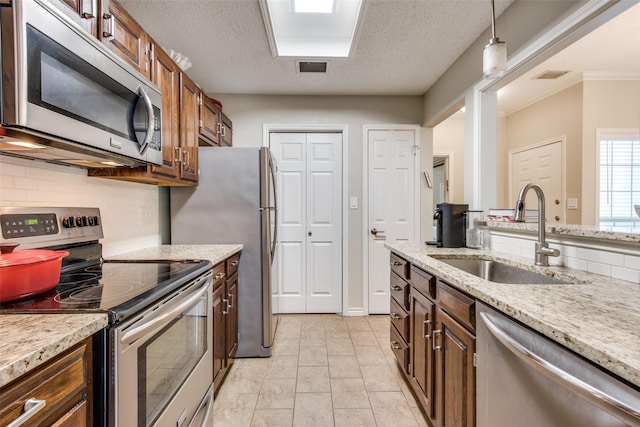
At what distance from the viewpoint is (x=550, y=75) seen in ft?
11.0

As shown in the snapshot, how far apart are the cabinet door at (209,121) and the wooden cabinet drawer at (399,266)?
1.78 meters

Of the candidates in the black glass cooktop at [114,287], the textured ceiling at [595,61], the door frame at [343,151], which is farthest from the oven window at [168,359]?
the textured ceiling at [595,61]

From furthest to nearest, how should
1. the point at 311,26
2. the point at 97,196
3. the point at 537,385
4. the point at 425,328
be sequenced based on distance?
the point at 311,26, the point at 97,196, the point at 425,328, the point at 537,385

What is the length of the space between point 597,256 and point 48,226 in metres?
2.33

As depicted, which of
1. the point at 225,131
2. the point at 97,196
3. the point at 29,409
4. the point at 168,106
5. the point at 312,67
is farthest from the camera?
the point at 225,131

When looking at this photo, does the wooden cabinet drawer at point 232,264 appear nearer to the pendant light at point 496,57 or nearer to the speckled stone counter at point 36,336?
the speckled stone counter at point 36,336

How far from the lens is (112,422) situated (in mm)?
787

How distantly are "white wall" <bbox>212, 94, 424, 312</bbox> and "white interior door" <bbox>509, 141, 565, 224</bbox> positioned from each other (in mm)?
1692

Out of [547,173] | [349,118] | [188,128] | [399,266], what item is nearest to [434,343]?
[399,266]

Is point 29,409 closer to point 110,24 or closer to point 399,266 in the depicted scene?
point 110,24

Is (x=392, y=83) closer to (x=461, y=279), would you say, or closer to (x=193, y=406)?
(x=461, y=279)

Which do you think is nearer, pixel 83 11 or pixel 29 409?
pixel 29 409

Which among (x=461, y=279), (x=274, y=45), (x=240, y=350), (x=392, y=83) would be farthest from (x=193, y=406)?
(x=392, y=83)

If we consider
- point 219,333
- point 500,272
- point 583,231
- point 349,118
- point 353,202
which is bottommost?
point 219,333
